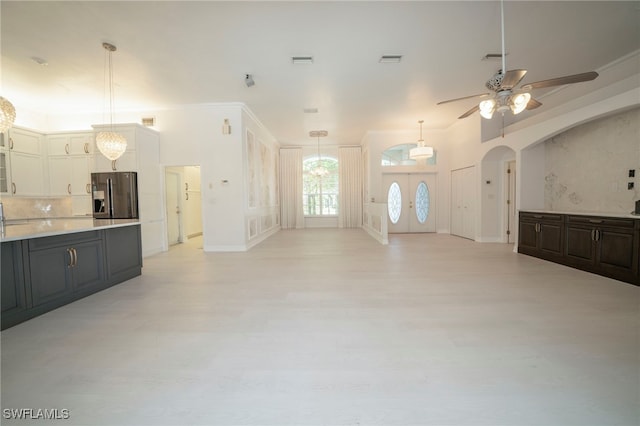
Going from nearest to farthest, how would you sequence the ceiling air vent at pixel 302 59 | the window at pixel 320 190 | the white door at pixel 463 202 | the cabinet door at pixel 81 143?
the ceiling air vent at pixel 302 59 < the cabinet door at pixel 81 143 < the white door at pixel 463 202 < the window at pixel 320 190

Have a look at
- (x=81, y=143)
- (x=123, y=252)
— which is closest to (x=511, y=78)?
(x=123, y=252)

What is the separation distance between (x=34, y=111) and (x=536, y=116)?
1219cm

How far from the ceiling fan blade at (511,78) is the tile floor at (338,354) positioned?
2433 millimetres

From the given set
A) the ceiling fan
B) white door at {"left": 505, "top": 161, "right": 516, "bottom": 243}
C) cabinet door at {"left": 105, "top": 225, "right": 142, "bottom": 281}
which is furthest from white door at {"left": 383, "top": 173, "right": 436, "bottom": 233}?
cabinet door at {"left": 105, "top": 225, "right": 142, "bottom": 281}

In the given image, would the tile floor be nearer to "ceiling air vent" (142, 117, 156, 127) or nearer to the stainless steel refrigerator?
the stainless steel refrigerator

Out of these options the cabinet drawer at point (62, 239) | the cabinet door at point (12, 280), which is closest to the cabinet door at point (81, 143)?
the cabinet drawer at point (62, 239)

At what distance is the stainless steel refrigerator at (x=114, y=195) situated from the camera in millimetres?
5715

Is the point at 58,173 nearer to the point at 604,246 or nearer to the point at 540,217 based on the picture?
the point at 540,217

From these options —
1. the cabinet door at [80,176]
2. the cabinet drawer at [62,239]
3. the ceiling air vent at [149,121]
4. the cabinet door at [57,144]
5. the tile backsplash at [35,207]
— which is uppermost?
the ceiling air vent at [149,121]

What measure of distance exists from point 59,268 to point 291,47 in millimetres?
4241

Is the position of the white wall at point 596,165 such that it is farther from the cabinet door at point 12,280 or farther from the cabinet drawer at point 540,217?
the cabinet door at point 12,280

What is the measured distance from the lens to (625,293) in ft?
10.7

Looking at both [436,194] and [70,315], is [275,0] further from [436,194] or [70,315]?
[436,194]

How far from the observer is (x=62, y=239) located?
308 cm
